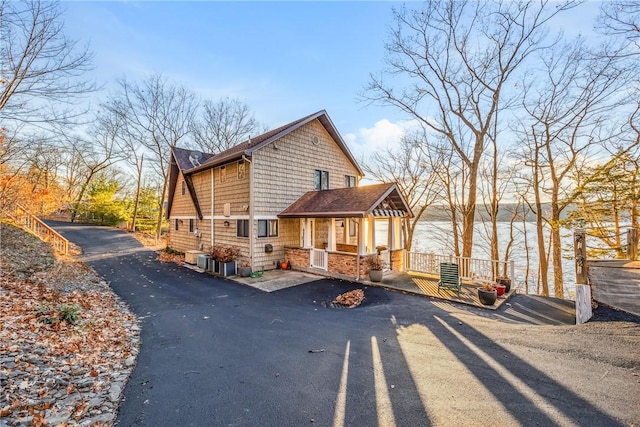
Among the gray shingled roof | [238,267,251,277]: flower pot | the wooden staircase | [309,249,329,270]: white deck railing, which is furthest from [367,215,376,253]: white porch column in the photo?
the wooden staircase

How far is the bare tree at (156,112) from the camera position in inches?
918

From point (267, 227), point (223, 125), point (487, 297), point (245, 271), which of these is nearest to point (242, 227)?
point (267, 227)

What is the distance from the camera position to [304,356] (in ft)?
16.1

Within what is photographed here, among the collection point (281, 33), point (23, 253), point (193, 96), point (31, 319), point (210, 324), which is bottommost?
point (210, 324)

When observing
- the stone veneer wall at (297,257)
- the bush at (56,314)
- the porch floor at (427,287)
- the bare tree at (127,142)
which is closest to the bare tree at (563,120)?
the porch floor at (427,287)

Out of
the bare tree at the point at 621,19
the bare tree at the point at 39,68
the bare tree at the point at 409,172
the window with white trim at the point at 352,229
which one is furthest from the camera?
the bare tree at the point at 409,172

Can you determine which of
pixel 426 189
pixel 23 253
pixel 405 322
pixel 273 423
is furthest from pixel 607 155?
pixel 23 253

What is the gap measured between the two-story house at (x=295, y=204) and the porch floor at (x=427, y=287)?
0.95 m

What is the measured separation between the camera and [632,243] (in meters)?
10.7

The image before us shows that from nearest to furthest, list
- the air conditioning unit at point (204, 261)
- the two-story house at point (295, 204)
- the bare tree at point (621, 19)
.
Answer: the bare tree at point (621, 19), the two-story house at point (295, 204), the air conditioning unit at point (204, 261)

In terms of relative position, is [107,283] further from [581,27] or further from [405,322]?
[581,27]

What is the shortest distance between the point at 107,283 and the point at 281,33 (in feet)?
40.7

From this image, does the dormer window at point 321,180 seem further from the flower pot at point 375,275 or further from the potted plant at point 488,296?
the potted plant at point 488,296

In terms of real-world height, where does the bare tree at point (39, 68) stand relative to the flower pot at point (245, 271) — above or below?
above
